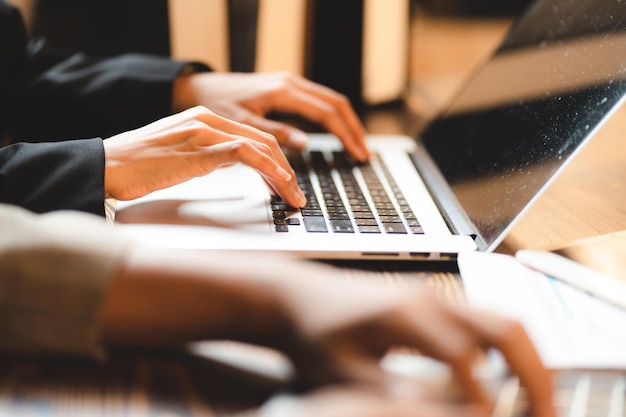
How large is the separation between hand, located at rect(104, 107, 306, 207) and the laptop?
0.08 feet

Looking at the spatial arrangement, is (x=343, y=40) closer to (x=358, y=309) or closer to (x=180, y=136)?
(x=180, y=136)

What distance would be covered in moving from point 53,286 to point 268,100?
59 cm

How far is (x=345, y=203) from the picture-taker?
74cm

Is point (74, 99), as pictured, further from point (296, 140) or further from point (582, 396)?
point (582, 396)

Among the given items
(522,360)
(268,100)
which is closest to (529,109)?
(268,100)

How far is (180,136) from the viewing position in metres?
0.70

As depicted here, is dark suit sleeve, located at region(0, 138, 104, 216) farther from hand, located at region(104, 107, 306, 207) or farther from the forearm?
the forearm

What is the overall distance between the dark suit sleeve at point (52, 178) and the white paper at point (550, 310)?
1.13 ft

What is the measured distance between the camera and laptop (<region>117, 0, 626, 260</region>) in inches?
25.2

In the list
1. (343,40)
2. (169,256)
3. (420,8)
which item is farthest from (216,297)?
(420,8)

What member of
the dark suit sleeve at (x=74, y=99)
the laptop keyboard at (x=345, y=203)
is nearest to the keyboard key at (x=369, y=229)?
the laptop keyboard at (x=345, y=203)

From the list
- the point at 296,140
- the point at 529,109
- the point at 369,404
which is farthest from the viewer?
the point at 296,140

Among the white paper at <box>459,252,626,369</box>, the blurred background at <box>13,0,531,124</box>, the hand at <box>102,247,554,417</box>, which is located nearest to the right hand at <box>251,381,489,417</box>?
the hand at <box>102,247,554,417</box>

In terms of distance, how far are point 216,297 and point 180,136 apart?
0.32 meters
